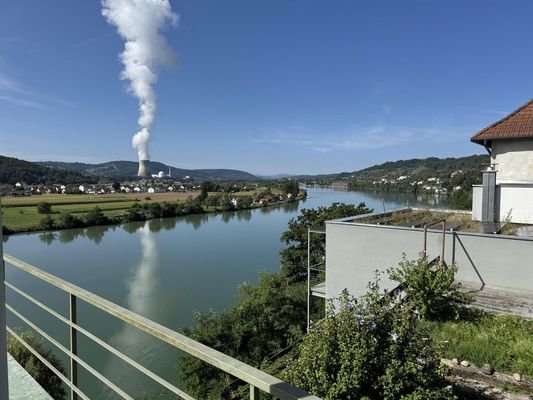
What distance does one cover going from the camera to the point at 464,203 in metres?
26.0

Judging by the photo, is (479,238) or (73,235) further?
(73,235)

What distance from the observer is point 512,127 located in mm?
8359

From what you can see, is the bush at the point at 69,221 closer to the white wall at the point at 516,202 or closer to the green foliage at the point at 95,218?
the green foliage at the point at 95,218

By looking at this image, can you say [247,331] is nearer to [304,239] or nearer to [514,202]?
[514,202]

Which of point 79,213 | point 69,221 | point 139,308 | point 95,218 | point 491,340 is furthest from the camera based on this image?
point 79,213

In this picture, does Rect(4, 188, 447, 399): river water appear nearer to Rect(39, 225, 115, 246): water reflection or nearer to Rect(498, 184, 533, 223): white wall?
Rect(39, 225, 115, 246): water reflection

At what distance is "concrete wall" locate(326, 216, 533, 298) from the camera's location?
5.65 metres

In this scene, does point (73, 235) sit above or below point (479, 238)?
below

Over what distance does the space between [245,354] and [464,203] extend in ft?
68.2

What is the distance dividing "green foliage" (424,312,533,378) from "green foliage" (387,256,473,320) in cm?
20

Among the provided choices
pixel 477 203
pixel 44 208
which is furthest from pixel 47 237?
pixel 477 203

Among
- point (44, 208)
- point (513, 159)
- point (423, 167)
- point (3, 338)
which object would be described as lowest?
point (44, 208)

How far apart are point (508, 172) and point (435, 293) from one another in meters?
5.29

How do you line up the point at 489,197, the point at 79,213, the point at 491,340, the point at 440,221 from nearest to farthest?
the point at 491,340
the point at 440,221
the point at 489,197
the point at 79,213
